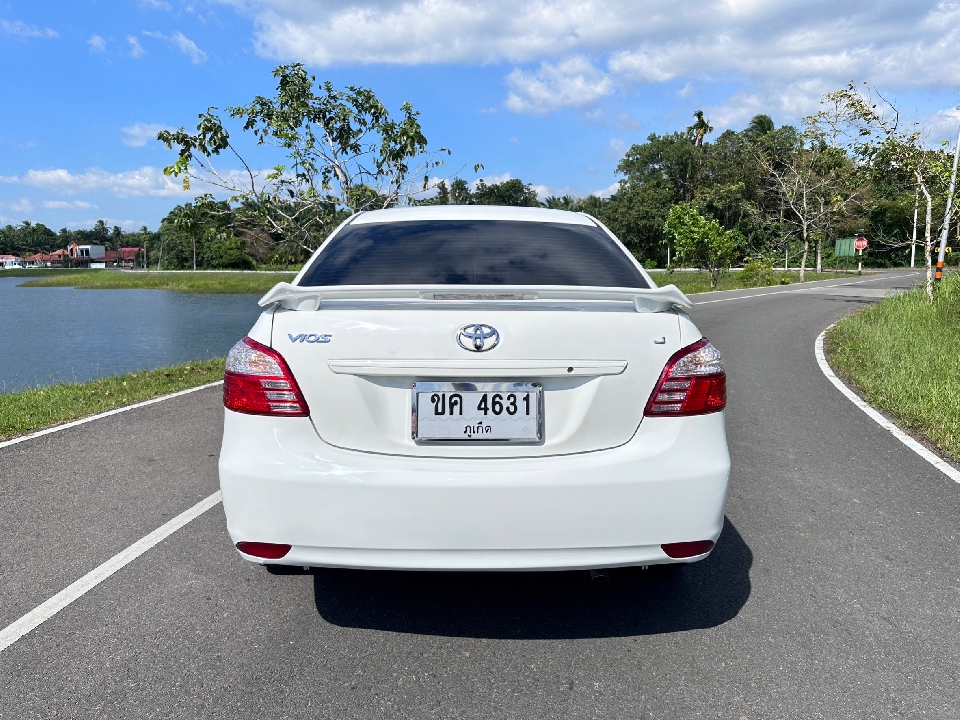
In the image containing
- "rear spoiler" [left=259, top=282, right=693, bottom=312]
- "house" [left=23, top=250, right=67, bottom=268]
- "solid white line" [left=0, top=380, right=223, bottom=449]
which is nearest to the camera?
"rear spoiler" [left=259, top=282, right=693, bottom=312]

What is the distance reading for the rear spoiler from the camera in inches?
103

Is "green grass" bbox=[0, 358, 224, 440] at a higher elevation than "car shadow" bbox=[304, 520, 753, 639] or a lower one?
lower

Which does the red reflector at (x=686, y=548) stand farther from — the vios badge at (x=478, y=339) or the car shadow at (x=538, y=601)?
the vios badge at (x=478, y=339)

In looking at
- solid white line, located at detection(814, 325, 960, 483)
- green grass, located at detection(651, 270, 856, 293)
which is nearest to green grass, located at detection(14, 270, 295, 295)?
green grass, located at detection(651, 270, 856, 293)

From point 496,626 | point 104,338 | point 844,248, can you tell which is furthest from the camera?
point 844,248

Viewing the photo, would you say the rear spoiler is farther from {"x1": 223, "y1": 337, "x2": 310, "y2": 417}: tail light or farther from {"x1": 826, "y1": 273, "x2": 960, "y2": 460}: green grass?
{"x1": 826, "y1": 273, "x2": 960, "y2": 460}: green grass

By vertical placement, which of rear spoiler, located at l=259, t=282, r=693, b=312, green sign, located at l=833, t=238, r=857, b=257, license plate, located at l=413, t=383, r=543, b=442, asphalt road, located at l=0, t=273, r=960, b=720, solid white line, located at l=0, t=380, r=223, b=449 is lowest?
solid white line, located at l=0, t=380, r=223, b=449

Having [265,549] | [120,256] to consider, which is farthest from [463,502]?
[120,256]

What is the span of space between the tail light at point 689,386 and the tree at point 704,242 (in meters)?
34.4

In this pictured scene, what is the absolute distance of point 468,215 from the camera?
389 cm

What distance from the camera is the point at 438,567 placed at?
2.51m

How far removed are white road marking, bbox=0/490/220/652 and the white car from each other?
0.98m

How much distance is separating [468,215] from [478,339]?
1.57 m

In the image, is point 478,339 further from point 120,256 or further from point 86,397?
point 120,256
